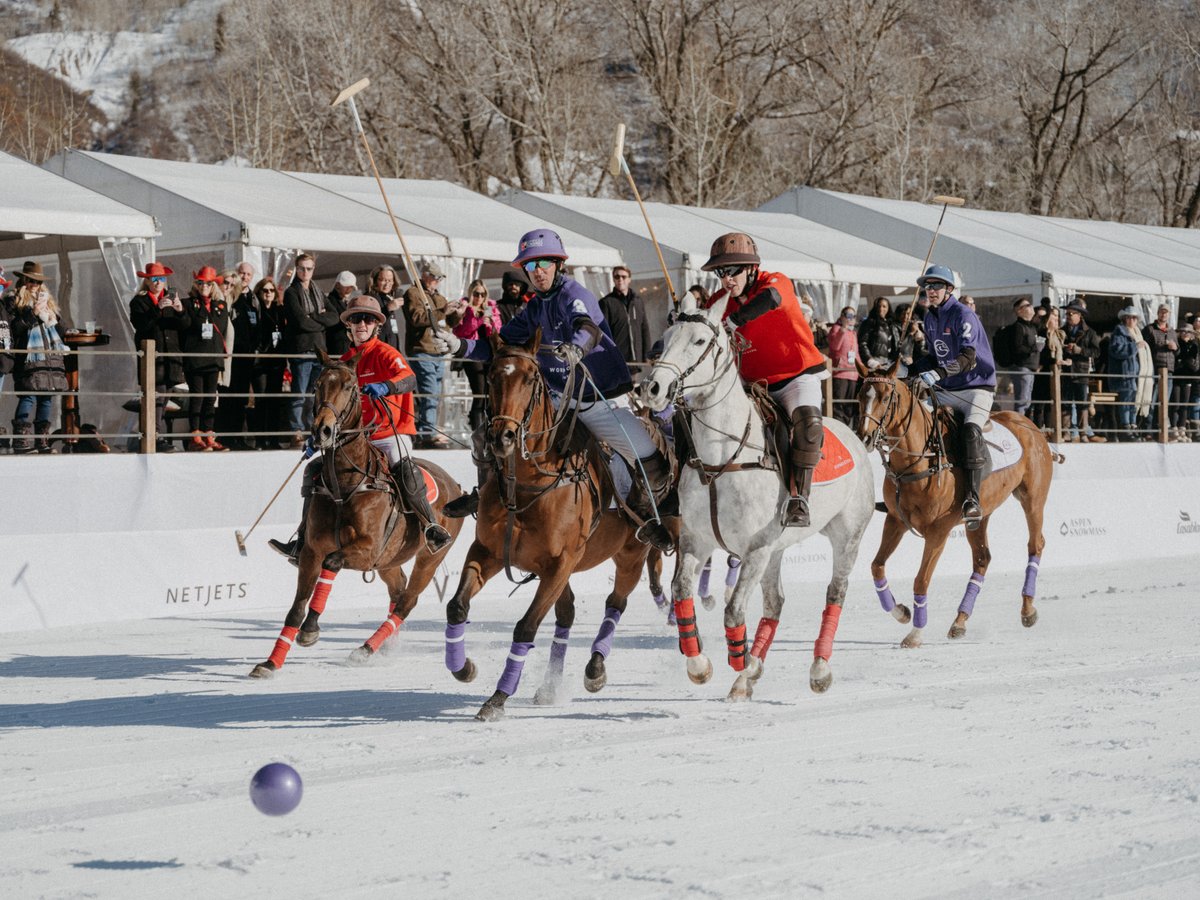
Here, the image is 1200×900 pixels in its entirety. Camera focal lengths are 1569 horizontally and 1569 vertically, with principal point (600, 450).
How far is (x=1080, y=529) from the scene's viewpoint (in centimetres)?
1853

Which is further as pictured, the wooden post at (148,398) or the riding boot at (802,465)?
the wooden post at (148,398)

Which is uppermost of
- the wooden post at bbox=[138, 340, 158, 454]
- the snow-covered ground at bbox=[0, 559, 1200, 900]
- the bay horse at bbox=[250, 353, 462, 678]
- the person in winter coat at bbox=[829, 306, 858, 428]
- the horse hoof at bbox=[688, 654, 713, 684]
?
the person in winter coat at bbox=[829, 306, 858, 428]

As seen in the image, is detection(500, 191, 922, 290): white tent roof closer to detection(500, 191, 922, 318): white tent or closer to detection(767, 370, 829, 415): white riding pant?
detection(500, 191, 922, 318): white tent

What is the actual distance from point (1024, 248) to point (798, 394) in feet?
56.4

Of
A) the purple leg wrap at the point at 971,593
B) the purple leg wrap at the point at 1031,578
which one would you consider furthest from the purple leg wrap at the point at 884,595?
the purple leg wrap at the point at 1031,578

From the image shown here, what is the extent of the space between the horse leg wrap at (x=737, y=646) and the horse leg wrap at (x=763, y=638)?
158mm

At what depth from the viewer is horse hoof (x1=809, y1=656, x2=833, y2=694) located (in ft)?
29.4

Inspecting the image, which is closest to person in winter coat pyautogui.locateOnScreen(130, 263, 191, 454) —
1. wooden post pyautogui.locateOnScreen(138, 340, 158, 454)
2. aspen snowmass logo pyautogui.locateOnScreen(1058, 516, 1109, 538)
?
wooden post pyautogui.locateOnScreen(138, 340, 158, 454)

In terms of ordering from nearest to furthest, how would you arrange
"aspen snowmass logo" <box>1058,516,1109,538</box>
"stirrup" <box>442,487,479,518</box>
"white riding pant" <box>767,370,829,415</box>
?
"stirrup" <box>442,487,479,518</box>, "white riding pant" <box>767,370,829,415</box>, "aspen snowmass logo" <box>1058,516,1109,538</box>

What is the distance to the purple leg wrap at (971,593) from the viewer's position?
1200 centimetres

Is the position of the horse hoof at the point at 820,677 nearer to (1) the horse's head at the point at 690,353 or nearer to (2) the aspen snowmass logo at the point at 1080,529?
(1) the horse's head at the point at 690,353

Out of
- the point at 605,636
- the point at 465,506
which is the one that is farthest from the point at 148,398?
the point at 605,636

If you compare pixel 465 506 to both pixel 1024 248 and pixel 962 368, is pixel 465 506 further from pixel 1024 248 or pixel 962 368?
pixel 1024 248

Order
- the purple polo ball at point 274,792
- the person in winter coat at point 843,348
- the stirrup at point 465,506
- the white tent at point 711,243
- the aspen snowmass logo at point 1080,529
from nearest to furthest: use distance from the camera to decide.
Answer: the purple polo ball at point 274,792 < the stirrup at point 465,506 < the person in winter coat at point 843,348 < the aspen snowmass logo at point 1080,529 < the white tent at point 711,243
